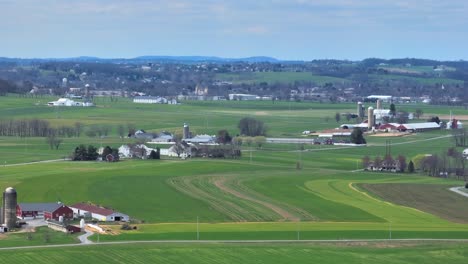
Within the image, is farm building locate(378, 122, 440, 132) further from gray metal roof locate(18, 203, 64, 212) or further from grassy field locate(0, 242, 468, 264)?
grassy field locate(0, 242, 468, 264)

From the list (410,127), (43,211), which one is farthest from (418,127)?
(43,211)

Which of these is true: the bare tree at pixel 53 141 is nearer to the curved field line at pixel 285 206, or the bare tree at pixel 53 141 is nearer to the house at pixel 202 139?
the house at pixel 202 139

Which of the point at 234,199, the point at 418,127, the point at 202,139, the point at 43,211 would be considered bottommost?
the point at 418,127

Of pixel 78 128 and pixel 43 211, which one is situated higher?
pixel 43 211

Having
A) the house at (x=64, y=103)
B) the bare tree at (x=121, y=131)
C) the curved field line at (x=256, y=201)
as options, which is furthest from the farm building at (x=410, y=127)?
the curved field line at (x=256, y=201)

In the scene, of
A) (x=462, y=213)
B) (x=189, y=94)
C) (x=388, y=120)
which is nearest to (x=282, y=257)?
(x=462, y=213)

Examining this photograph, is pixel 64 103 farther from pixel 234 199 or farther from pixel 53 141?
pixel 234 199

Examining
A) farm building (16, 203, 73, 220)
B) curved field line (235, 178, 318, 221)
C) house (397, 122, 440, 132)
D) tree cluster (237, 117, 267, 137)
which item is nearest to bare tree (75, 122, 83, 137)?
tree cluster (237, 117, 267, 137)
